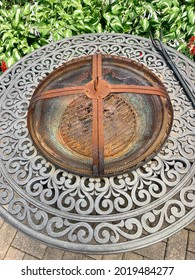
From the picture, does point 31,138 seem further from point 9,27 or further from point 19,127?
point 9,27

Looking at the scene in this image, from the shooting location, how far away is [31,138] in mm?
1403

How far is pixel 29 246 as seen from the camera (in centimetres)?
176

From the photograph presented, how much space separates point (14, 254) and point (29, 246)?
0.34 feet

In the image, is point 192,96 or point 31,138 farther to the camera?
point 192,96

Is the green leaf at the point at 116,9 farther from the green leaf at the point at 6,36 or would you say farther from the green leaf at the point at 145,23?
the green leaf at the point at 6,36

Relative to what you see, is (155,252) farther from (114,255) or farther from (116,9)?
(116,9)

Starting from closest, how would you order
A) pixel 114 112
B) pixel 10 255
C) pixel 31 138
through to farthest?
pixel 31 138, pixel 114 112, pixel 10 255

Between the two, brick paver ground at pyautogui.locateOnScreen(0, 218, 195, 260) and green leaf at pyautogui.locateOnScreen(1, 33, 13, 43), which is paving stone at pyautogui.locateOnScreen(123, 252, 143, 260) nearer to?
brick paver ground at pyautogui.locateOnScreen(0, 218, 195, 260)

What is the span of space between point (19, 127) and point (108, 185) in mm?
630

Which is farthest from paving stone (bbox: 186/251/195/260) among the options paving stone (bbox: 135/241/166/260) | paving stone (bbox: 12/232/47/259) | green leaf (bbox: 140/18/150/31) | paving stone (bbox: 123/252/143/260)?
green leaf (bbox: 140/18/150/31)

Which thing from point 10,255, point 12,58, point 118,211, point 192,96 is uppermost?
point 12,58

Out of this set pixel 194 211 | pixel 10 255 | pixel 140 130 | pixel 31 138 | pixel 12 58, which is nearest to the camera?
pixel 194 211
